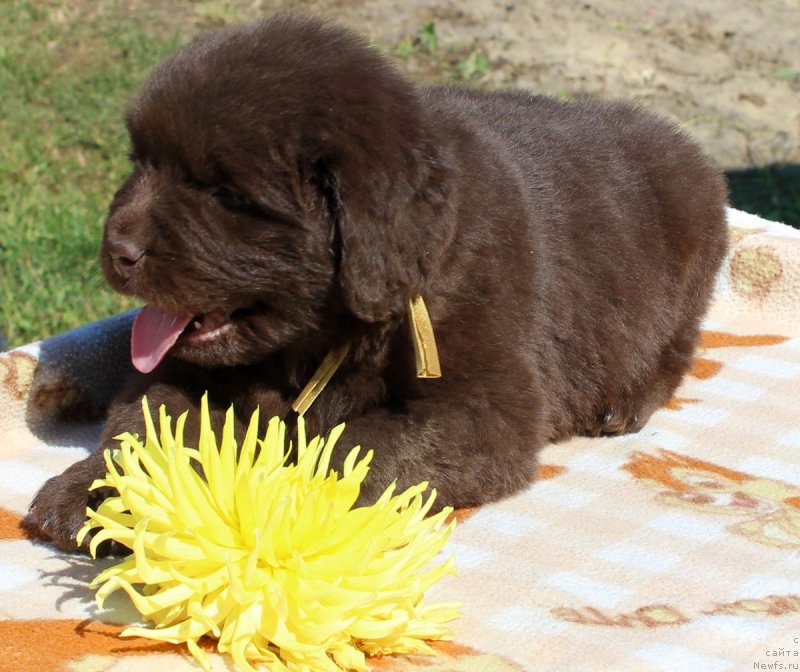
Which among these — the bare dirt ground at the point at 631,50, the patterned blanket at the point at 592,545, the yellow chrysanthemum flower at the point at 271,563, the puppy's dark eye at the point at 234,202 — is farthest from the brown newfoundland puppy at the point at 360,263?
the bare dirt ground at the point at 631,50

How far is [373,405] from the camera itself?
2793 millimetres

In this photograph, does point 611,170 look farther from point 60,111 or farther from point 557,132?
point 60,111

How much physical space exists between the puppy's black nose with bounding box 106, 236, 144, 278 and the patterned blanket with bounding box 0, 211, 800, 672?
605 millimetres

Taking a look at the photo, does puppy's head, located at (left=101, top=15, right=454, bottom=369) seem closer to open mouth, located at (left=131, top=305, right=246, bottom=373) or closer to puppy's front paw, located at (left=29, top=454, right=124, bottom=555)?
open mouth, located at (left=131, top=305, right=246, bottom=373)

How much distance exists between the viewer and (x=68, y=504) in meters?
2.60

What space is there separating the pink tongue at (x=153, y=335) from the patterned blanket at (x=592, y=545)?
0.45 m

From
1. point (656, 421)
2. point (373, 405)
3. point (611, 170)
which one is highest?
point (611, 170)

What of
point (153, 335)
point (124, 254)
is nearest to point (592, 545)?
point (153, 335)

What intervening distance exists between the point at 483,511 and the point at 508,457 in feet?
0.46

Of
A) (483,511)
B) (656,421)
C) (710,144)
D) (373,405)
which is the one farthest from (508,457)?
(710,144)

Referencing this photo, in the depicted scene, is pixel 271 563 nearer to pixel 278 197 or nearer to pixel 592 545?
pixel 278 197

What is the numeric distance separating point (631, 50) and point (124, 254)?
17.3 ft

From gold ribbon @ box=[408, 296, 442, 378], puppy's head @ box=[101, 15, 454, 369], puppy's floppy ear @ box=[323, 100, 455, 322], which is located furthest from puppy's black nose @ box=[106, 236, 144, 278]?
gold ribbon @ box=[408, 296, 442, 378]

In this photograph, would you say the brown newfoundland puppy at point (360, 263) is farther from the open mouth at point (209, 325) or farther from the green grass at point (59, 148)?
the green grass at point (59, 148)
